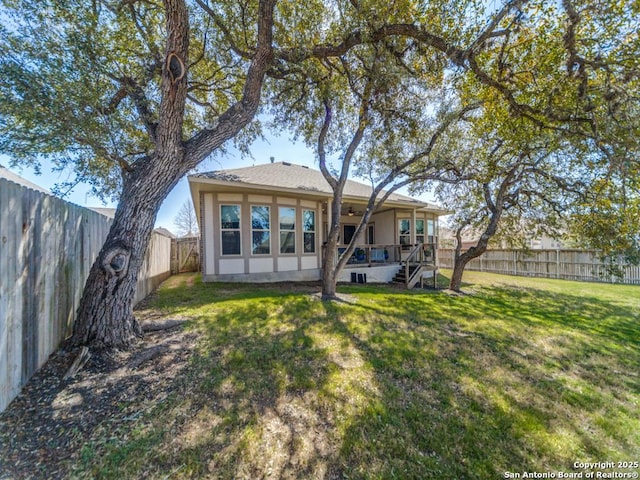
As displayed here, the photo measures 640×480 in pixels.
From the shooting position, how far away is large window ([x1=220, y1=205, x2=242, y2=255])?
9.11 m

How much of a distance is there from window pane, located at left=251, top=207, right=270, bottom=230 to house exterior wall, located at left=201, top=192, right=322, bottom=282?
0.12m

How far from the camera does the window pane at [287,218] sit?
9930 mm

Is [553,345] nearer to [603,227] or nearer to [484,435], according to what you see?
[484,435]

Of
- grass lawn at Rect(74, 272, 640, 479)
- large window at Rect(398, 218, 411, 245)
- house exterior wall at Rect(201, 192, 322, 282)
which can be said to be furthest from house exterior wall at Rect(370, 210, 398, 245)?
grass lawn at Rect(74, 272, 640, 479)

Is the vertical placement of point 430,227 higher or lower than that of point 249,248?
higher

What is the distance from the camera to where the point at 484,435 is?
228cm

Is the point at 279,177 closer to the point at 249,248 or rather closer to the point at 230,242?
the point at 249,248

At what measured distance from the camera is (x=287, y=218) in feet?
33.0

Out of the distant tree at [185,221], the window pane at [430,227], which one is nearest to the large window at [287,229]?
the window pane at [430,227]

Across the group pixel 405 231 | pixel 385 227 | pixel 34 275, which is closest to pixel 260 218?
pixel 34 275

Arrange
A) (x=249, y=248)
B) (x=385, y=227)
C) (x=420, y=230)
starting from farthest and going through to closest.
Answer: (x=420, y=230)
(x=385, y=227)
(x=249, y=248)

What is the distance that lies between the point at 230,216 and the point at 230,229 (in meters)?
0.47

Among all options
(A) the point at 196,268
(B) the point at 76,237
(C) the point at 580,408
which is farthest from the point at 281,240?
(C) the point at 580,408

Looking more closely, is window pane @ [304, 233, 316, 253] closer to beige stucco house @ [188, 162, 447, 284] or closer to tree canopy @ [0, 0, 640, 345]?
beige stucco house @ [188, 162, 447, 284]
